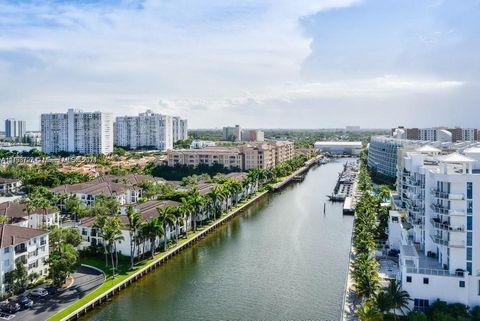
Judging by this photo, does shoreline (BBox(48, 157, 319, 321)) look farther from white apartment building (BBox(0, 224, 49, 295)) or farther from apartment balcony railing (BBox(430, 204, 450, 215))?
apartment balcony railing (BBox(430, 204, 450, 215))

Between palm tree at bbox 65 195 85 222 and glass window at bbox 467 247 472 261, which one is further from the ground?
glass window at bbox 467 247 472 261

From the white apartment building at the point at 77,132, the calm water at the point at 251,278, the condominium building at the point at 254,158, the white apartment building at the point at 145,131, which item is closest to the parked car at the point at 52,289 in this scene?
the calm water at the point at 251,278

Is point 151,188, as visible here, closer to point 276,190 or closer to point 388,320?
point 276,190

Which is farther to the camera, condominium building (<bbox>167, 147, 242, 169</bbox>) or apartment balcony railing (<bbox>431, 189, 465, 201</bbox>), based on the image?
condominium building (<bbox>167, 147, 242, 169</bbox>)

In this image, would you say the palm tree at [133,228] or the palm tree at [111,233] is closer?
the palm tree at [111,233]

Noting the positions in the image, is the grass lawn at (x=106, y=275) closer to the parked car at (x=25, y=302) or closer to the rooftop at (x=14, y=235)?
the parked car at (x=25, y=302)

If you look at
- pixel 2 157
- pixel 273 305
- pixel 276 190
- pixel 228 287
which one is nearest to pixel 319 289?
pixel 273 305

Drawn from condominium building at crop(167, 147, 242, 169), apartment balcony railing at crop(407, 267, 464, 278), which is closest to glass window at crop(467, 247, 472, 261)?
apartment balcony railing at crop(407, 267, 464, 278)
